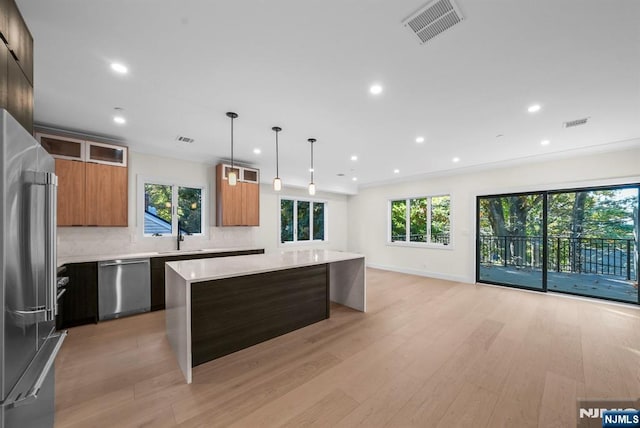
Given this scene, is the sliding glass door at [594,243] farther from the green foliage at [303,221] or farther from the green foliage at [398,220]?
the green foliage at [303,221]

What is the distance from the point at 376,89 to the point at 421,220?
4982mm

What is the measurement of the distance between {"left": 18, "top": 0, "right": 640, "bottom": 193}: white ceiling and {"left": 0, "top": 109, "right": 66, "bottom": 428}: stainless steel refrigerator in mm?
1127

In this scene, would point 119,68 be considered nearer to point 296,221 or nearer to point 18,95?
point 18,95

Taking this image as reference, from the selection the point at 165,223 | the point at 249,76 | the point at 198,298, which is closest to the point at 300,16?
the point at 249,76

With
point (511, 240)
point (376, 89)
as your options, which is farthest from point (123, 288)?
point (511, 240)

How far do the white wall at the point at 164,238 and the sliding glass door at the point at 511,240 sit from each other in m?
5.02

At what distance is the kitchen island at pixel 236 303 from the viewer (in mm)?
2264

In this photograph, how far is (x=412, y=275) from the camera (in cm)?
645

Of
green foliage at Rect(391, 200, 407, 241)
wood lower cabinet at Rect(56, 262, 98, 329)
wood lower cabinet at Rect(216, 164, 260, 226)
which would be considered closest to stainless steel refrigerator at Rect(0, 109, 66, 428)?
wood lower cabinet at Rect(56, 262, 98, 329)

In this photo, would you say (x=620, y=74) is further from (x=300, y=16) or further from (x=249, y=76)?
(x=249, y=76)

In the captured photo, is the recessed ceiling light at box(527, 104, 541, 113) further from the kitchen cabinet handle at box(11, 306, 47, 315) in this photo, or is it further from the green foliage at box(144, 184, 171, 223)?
the green foliage at box(144, 184, 171, 223)

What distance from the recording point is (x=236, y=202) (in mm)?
5016

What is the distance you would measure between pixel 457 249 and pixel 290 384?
17.0ft

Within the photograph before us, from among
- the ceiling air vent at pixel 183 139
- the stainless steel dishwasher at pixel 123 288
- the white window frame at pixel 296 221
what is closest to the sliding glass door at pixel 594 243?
the white window frame at pixel 296 221
